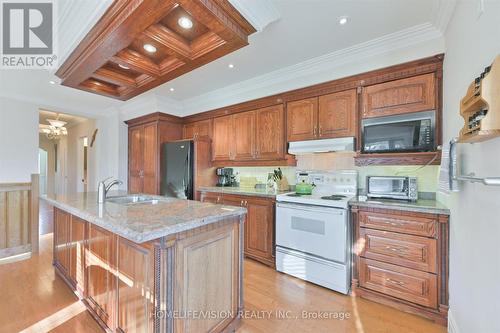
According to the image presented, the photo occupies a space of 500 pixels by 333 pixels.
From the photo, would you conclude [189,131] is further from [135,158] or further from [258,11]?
[258,11]

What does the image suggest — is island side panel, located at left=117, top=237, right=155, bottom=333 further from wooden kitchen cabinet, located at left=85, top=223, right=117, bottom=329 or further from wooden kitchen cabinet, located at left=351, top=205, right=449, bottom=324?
wooden kitchen cabinet, located at left=351, top=205, right=449, bottom=324

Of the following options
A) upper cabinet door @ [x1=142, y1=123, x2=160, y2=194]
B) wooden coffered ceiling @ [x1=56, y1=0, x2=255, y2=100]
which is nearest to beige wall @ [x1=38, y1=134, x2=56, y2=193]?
upper cabinet door @ [x1=142, y1=123, x2=160, y2=194]

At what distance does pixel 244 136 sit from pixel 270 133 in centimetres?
47

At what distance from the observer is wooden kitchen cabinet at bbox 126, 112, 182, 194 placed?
4.01 meters

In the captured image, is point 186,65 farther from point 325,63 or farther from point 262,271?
point 262,271

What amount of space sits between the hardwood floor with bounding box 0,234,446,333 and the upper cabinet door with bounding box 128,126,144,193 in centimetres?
209

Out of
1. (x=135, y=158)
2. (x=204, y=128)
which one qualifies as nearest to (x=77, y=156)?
(x=135, y=158)

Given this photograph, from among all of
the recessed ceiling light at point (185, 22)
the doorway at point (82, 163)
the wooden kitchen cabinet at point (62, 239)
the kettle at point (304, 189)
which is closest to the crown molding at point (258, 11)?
the recessed ceiling light at point (185, 22)

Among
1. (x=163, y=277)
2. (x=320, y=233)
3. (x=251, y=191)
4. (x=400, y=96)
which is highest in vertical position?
(x=400, y=96)

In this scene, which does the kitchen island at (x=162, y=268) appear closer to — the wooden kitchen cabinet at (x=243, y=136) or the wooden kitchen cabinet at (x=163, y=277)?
the wooden kitchen cabinet at (x=163, y=277)

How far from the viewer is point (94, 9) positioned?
1.60 m

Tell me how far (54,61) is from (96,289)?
7.98ft

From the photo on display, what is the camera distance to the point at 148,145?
13.6ft

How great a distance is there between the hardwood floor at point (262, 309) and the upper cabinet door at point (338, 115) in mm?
1726
